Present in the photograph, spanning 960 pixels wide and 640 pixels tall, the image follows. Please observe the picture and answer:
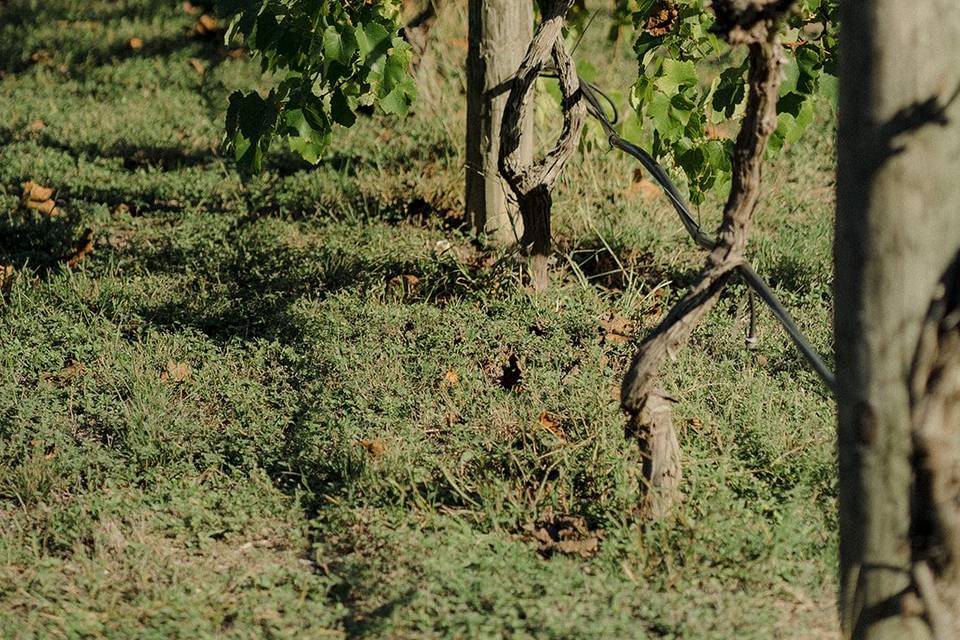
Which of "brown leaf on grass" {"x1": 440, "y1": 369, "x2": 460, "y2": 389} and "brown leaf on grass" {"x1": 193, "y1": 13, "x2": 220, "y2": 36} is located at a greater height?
"brown leaf on grass" {"x1": 193, "y1": 13, "x2": 220, "y2": 36}

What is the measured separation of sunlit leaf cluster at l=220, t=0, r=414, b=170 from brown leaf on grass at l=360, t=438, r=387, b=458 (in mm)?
1057

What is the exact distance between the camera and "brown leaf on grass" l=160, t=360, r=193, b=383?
4.07 metres

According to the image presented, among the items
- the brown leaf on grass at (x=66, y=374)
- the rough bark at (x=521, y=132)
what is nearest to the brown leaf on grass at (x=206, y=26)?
the rough bark at (x=521, y=132)

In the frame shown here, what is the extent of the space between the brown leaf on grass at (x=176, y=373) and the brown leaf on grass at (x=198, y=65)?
410 centimetres

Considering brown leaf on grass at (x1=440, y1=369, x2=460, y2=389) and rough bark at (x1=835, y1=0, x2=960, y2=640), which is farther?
brown leaf on grass at (x1=440, y1=369, x2=460, y2=389)

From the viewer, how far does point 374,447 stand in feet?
11.7

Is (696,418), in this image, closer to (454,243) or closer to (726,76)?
(726,76)

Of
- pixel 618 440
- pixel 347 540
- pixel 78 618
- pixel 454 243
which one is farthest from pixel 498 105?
pixel 78 618

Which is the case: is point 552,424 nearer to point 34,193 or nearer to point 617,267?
point 617,267

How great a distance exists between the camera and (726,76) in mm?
3971

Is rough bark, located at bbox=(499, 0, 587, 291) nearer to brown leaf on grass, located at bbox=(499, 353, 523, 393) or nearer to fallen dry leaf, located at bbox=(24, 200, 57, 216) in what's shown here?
brown leaf on grass, located at bbox=(499, 353, 523, 393)

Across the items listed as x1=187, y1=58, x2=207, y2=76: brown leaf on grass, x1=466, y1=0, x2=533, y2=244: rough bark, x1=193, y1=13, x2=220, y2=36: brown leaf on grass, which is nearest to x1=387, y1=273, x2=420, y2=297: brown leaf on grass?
x1=466, y1=0, x2=533, y2=244: rough bark

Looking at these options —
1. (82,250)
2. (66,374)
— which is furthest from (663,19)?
(82,250)

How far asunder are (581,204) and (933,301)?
322 centimetres
